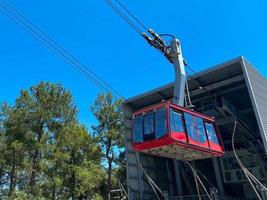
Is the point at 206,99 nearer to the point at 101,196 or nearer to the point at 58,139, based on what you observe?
the point at 58,139

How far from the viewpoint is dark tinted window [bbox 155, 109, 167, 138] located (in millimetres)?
13844

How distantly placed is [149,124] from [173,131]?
133 centimetres

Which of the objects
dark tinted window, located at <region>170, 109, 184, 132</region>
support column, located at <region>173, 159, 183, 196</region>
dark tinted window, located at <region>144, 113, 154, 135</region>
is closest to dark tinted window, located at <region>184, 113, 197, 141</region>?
dark tinted window, located at <region>170, 109, 184, 132</region>

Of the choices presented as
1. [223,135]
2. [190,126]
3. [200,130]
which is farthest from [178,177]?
[190,126]

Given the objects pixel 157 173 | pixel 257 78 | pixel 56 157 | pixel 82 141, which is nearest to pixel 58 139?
pixel 56 157

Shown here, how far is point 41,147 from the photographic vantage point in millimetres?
25766

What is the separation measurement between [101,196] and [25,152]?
10.7m

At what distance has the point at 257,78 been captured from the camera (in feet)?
73.4

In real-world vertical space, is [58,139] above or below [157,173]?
above

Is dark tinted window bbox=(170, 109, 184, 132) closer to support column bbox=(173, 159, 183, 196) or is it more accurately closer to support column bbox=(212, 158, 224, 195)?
support column bbox=(212, 158, 224, 195)

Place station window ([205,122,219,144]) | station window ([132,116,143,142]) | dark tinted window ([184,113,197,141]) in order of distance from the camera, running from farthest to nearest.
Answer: station window ([205,122,219,144]), station window ([132,116,143,142]), dark tinted window ([184,113,197,141])

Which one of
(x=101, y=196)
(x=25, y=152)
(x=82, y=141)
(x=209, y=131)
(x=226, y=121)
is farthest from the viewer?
(x=101, y=196)

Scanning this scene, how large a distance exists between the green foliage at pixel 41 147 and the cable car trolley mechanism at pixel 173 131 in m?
13.5

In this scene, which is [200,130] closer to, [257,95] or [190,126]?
[190,126]
